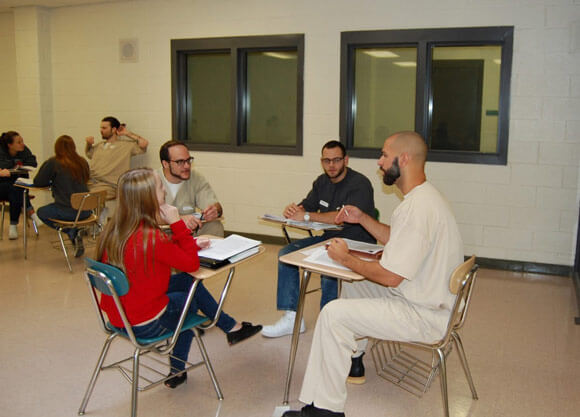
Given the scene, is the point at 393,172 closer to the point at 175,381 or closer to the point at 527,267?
the point at 175,381

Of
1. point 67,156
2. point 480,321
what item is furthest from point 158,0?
point 480,321

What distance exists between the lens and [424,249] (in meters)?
2.46

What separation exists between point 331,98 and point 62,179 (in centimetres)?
278

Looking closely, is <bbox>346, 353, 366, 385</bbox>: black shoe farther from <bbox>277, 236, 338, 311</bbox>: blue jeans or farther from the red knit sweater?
the red knit sweater

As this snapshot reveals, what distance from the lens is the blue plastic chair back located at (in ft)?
7.84

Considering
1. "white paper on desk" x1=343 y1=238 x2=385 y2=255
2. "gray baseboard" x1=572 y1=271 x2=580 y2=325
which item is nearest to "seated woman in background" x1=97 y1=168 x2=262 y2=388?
"white paper on desk" x1=343 y1=238 x2=385 y2=255

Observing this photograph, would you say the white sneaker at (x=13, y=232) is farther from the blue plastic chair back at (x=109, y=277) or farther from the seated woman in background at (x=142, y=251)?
the blue plastic chair back at (x=109, y=277)

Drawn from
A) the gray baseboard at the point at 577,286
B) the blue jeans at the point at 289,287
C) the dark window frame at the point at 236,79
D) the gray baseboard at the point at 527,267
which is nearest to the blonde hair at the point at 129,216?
the blue jeans at the point at 289,287

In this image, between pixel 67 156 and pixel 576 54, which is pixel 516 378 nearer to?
pixel 576 54

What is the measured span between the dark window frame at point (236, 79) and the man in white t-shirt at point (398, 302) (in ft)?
12.5

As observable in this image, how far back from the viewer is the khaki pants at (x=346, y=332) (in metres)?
2.49

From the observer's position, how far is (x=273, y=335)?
3.74 m

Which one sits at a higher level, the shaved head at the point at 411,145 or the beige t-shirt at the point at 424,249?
the shaved head at the point at 411,145

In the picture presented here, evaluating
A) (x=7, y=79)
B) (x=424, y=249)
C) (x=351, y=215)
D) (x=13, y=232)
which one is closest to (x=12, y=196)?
(x=13, y=232)
